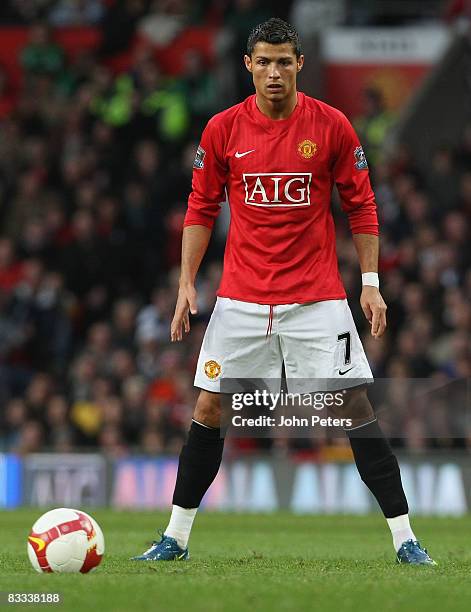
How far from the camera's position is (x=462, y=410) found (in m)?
14.9

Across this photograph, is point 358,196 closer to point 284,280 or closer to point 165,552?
point 284,280

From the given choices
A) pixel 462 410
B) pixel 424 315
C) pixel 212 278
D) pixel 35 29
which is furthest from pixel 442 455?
pixel 35 29

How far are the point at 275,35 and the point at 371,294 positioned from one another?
1.29m

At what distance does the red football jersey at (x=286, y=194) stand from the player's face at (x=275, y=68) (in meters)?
0.18

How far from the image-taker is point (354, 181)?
728 cm

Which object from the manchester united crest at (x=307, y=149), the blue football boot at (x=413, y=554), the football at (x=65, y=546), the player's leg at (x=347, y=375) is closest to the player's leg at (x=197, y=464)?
the player's leg at (x=347, y=375)

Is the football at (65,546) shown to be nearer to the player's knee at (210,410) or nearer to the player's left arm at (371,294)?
the player's knee at (210,410)

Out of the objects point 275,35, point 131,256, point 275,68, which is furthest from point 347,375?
point 131,256

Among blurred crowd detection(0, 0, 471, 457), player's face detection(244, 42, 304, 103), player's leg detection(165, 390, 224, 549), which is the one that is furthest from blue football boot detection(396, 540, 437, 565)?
blurred crowd detection(0, 0, 471, 457)

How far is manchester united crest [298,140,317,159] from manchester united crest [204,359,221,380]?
1.06 m

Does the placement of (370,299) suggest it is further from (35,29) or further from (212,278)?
(35,29)

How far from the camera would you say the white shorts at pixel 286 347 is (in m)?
7.16

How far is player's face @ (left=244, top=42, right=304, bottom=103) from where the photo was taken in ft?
23.2

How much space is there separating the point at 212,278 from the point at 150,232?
1.73 metres
